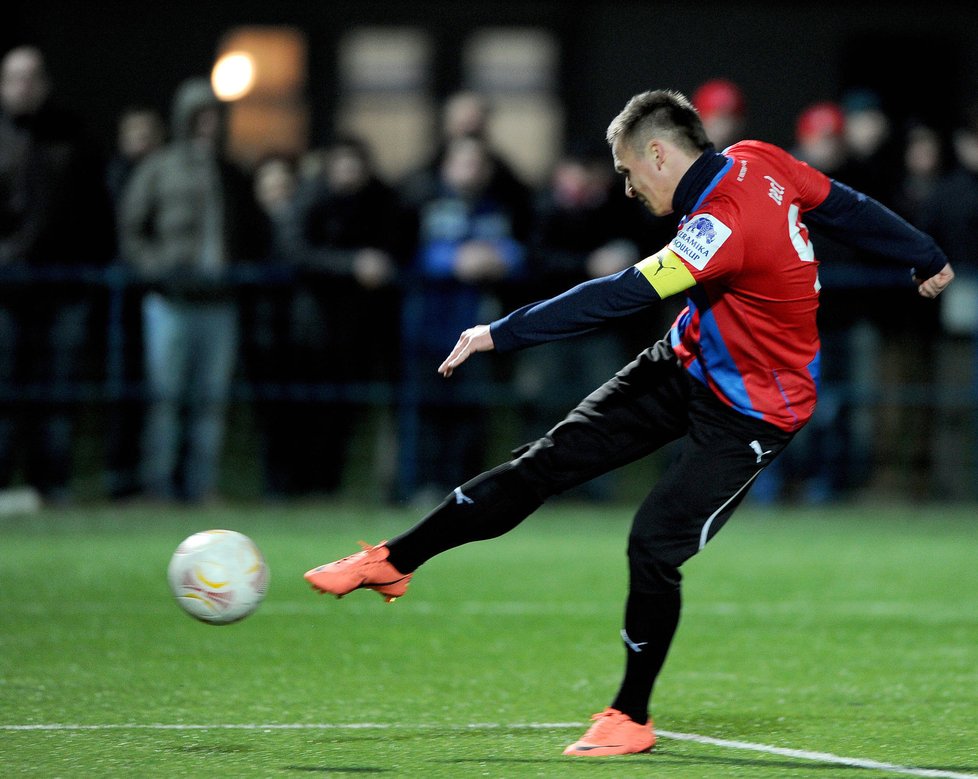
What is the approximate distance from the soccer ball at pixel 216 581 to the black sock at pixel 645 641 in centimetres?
121

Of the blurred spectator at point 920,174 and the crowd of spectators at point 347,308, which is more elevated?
the blurred spectator at point 920,174

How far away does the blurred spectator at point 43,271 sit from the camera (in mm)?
12227

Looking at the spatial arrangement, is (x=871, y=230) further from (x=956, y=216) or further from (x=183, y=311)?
(x=183, y=311)

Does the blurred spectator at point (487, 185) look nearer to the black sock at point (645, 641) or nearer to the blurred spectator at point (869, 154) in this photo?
the blurred spectator at point (869, 154)

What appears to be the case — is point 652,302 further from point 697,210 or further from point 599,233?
point 599,233

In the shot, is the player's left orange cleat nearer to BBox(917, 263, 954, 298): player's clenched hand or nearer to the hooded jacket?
BBox(917, 263, 954, 298): player's clenched hand

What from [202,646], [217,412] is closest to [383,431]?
[217,412]

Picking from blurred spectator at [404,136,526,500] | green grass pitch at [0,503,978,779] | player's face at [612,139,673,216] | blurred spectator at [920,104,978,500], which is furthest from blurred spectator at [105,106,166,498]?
player's face at [612,139,673,216]

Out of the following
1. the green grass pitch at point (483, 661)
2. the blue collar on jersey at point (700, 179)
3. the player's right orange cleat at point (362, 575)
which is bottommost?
the green grass pitch at point (483, 661)

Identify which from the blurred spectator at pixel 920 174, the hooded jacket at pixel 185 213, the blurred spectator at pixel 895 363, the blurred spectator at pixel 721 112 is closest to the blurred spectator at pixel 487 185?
the hooded jacket at pixel 185 213

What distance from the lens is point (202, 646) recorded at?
762 centimetres

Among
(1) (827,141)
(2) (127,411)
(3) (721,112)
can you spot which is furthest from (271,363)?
(1) (827,141)

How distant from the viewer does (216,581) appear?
581cm

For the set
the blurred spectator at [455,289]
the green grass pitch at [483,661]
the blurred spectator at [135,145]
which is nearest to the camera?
the green grass pitch at [483,661]
